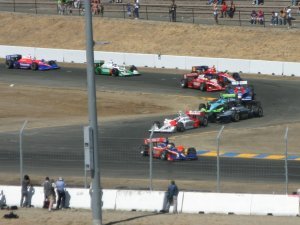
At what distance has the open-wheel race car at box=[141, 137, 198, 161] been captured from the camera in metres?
34.7

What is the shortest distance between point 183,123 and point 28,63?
2345 cm

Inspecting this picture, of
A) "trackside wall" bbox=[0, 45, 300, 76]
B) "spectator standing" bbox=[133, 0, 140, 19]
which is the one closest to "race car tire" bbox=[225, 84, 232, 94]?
"trackside wall" bbox=[0, 45, 300, 76]

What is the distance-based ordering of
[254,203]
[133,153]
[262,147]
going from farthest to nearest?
[262,147]
[133,153]
[254,203]

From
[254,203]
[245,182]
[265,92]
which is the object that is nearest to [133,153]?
[245,182]

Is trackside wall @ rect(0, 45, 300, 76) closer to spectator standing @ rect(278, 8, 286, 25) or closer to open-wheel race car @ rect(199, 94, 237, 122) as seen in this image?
spectator standing @ rect(278, 8, 286, 25)

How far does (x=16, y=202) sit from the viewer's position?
30.0m

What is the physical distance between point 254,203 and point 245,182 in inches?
115

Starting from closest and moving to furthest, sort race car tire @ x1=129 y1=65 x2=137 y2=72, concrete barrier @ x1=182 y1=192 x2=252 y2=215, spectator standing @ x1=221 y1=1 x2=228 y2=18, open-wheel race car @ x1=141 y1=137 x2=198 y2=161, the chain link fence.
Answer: concrete barrier @ x1=182 y1=192 x2=252 y2=215 < the chain link fence < open-wheel race car @ x1=141 y1=137 x2=198 y2=161 < race car tire @ x1=129 y1=65 x2=137 y2=72 < spectator standing @ x1=221 y1=1 x2=228 y2=18

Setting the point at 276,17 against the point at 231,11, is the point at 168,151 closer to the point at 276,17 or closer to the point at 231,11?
the point at 276,17

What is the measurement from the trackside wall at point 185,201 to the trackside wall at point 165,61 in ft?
104

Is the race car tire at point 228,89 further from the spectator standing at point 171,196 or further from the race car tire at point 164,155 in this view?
the spectator standing at point 171,196

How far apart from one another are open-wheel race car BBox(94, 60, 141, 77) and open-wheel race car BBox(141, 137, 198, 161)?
24.4 meters

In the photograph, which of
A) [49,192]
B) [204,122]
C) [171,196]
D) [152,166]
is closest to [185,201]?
[171,196]

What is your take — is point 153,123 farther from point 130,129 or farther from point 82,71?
point 82,71
